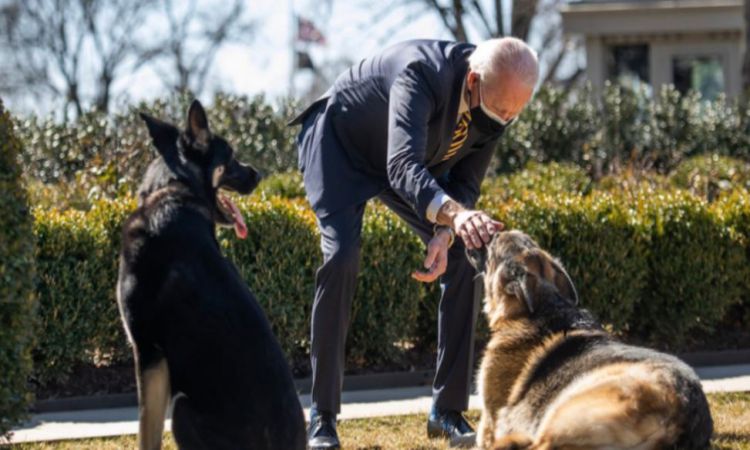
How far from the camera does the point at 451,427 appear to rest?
20.5 ft

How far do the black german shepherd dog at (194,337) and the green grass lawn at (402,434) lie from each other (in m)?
1.43

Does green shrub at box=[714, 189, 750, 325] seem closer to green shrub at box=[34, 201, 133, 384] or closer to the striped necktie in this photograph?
the striped necktie

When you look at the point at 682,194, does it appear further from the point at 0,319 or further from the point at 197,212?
the point at 0,319

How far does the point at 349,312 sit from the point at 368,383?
102 inches

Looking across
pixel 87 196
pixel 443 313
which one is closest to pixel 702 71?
pixel 87 196

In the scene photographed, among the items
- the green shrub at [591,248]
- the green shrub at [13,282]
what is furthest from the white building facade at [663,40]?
the green shrub at [13,282]

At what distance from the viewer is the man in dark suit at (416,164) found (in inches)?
211

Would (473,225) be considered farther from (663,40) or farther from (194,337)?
(663,40)

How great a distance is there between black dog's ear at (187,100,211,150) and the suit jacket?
2.89ft

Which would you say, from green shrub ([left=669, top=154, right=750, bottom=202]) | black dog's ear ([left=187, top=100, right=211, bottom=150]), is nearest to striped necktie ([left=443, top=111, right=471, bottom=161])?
black dog's ear ([left=187, top=100, right=211, bottom=150])

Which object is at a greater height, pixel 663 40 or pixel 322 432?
pixel 663 40

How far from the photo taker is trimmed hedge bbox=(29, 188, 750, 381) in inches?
314

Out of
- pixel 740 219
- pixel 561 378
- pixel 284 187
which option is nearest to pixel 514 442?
pixel 561 378

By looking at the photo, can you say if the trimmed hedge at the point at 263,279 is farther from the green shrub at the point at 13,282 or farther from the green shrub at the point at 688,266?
the green shrub at the point at 13,282
